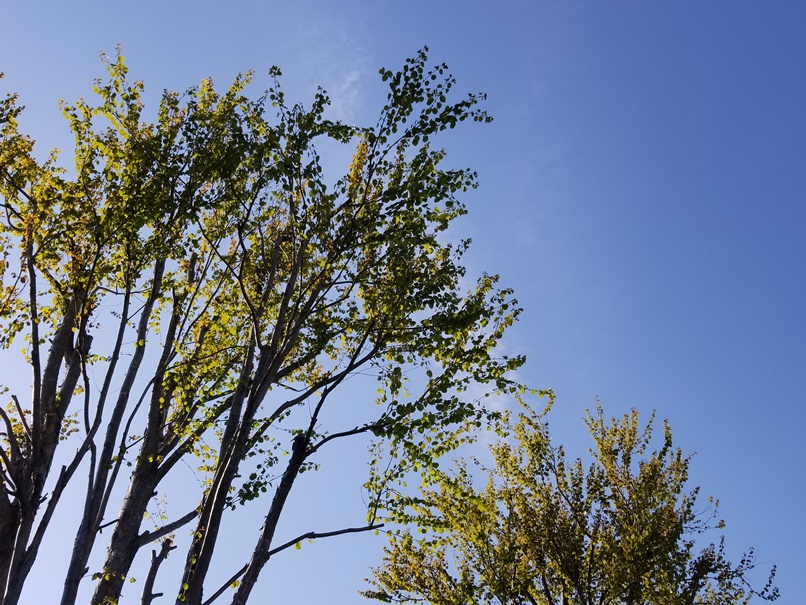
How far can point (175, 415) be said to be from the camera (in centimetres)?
1143

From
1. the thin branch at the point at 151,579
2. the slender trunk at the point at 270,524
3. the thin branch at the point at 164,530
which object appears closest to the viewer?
the slender trunk at the point at 270,524

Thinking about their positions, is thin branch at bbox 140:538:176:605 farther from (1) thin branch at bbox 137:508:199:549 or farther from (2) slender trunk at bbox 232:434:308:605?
(2) slender trunk at bbox 232:434:308:605

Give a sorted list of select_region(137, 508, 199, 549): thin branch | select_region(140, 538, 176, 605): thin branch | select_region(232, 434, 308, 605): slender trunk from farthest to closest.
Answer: select_region(137, 508, 199, 549): thin branch, select_region(140, 538, 176, 605): thin branch, select_region(232, 434, 308, 605): slender trunk

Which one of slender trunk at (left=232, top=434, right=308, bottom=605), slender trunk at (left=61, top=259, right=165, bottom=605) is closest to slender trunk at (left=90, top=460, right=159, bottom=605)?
slender trunk at (left=61, top=259, right=165, bottom=605)

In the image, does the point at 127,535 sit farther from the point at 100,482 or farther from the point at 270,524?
the point at 270,524

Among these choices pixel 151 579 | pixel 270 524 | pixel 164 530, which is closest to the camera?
pixel 270 524

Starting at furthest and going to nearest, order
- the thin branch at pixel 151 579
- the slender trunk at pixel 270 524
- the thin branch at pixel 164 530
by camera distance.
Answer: the thin branch at pixel 164 530, the thin branch at pixel 151 579, the slender trunk at pixel 270 524

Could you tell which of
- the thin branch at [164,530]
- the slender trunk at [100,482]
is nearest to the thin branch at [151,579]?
the thin branch at [164,530]

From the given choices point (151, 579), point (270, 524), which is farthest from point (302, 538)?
point (151, 579)

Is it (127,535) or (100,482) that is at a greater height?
(127,535)

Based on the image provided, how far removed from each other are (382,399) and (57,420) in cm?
508

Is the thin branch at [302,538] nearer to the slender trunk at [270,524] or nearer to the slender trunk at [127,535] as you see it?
the slender trunk at [270,524]

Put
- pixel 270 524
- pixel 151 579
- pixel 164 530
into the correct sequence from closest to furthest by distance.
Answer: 1. pixel 270 524
2. pixel 151 579
3. pixel 164 530

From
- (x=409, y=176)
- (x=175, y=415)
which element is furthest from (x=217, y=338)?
(x=409, y=176)
